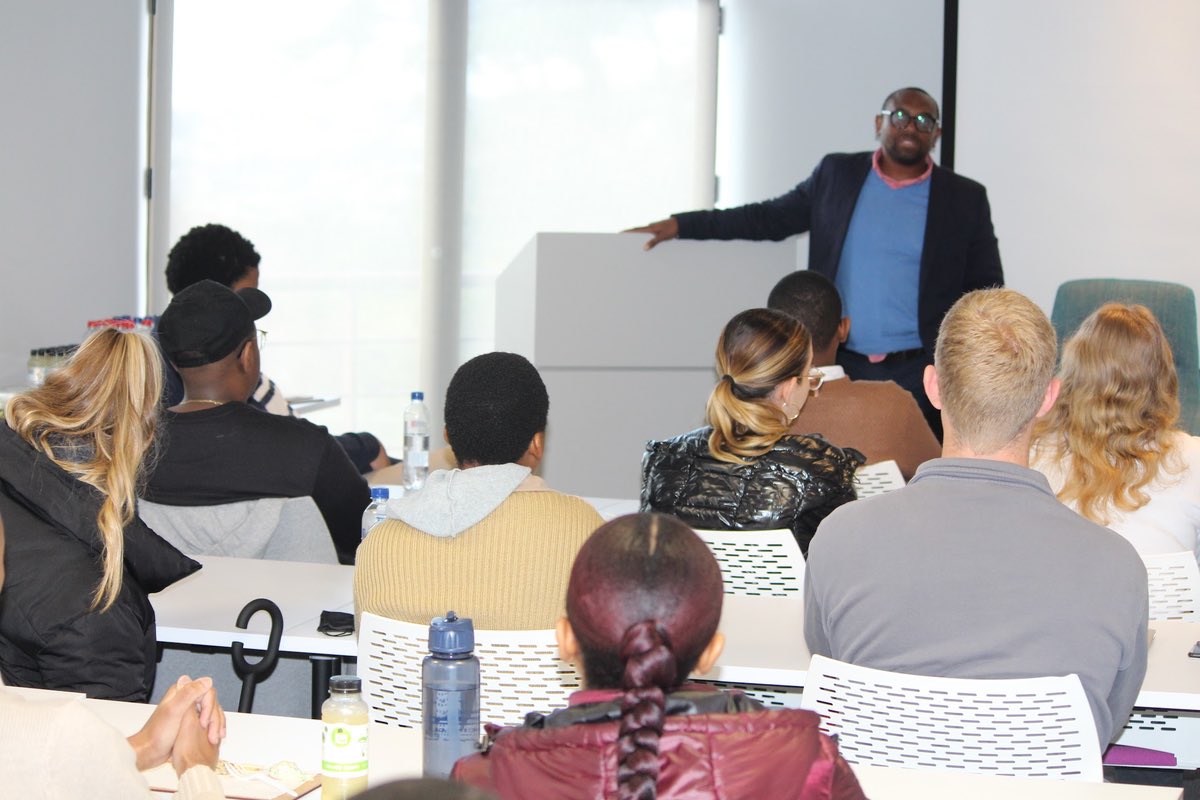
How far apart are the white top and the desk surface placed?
35 cm

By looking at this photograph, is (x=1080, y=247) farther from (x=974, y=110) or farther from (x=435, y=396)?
(x=435, y=396)

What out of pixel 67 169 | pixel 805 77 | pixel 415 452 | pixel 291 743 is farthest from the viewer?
pixel 805 77

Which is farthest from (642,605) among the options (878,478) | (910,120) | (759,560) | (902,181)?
(902,181)

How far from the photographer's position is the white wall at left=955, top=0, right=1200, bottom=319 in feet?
16.7

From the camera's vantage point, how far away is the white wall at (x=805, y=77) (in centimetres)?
670

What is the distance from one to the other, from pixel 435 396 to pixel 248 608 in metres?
4.90

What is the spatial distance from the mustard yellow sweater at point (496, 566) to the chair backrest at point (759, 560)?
0.62 metres

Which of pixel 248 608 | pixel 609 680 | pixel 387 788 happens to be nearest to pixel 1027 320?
pixel 609 680

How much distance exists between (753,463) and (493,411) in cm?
79

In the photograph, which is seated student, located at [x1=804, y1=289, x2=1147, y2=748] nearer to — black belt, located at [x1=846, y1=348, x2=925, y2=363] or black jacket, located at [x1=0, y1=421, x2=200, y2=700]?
black jacket, located at [x1=0, y1=421, x2=200, y2=700]

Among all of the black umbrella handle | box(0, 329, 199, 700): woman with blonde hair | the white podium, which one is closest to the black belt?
the white podium

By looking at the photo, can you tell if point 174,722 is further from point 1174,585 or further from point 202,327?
point 1174,585

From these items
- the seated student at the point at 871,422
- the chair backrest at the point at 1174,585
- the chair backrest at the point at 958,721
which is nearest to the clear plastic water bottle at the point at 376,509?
the seated student at the point at 871,422

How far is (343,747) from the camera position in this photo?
4.83 ft
